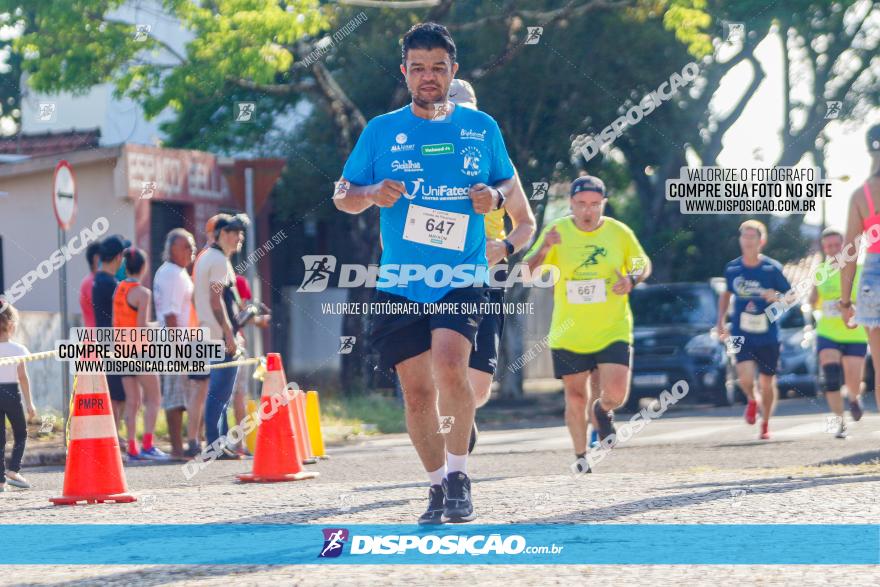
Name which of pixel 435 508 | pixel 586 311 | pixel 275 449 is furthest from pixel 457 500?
pixel 586 311

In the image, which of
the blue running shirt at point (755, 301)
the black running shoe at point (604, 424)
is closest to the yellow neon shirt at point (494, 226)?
the black running shoe at point (604, 424)

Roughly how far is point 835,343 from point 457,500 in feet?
29.0

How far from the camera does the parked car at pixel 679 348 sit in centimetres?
2205

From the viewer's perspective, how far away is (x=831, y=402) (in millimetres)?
14094

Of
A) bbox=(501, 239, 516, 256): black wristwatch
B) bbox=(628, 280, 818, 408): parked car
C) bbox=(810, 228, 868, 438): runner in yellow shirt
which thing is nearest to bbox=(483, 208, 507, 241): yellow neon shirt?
bbox=(501, 239, 516, 256): black wristwatch

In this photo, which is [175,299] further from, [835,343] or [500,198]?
[500,198]

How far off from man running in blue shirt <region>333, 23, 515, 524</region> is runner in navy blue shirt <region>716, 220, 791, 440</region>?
25.3 feet

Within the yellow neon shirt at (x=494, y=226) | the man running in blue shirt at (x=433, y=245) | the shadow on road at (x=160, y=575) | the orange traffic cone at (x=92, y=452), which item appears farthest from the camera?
the yellow neon shirt at (x=494, y=226)

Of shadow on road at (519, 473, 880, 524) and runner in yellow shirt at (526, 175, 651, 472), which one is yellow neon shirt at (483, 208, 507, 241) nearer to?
runner in yellow shirt at (526, 175, 651, 472)

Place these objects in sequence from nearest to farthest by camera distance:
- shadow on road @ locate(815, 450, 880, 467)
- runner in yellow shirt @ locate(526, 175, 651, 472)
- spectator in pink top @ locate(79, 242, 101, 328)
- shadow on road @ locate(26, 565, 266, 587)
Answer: shadow on road @ locate(26, 565, 266, 587), runner in yellow shirt @ locate(526, 175, 651, 472), shadow on road @ locate(815, 450, 880, 467), spectator in pink top @ locate(79, 242, 101, 328)

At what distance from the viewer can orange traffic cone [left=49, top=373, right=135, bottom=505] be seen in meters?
8.42

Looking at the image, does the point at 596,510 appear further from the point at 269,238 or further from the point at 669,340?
the point at 269,238

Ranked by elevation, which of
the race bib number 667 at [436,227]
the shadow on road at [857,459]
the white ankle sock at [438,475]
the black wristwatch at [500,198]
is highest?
the black wristwatch at [500,198]

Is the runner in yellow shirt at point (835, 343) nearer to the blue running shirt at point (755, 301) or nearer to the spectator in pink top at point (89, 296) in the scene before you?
the blue running shirt at point (755, 301)
